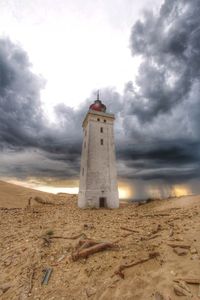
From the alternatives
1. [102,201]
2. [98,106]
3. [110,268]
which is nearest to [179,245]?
[110,268]

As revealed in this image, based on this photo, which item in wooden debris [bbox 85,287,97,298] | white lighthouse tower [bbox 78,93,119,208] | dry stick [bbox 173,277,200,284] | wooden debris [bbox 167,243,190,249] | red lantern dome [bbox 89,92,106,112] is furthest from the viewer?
red lantern dome [bbox 89,92,106,112]

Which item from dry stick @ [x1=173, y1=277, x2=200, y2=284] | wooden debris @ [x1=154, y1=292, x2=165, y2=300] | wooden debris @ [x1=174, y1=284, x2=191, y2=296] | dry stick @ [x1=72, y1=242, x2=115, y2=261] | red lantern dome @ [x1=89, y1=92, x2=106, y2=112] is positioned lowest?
wooden debris @ [x1=154, y1=292, x2=165, y2=300]

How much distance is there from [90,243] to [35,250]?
2500mm

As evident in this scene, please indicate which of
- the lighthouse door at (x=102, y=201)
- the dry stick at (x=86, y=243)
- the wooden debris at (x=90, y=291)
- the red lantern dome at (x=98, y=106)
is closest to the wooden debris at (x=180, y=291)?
the wooden debris at (x=90, y=291)

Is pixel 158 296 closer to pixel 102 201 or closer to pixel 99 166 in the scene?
pixel 102 201

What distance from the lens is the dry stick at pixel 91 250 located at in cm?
612

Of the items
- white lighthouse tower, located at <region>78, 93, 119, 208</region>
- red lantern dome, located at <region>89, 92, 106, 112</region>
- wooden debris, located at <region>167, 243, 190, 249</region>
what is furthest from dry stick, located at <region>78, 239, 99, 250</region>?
red lantern dome, located at <region>89, 92, 106, 112</region>

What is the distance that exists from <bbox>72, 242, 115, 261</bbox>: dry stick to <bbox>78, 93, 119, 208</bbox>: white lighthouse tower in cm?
1382

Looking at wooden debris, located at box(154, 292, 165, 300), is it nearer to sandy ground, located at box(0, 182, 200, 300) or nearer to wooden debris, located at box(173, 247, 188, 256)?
sandy ground, located at box(0, 182, 200, 300)

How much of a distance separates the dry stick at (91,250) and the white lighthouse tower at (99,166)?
13.8m

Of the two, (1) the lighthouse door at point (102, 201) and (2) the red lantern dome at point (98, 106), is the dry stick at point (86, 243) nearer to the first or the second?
(1) the lighthouse door at point (102, 201)

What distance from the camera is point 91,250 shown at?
6.24m

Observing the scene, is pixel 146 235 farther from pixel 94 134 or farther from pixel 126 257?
pixel 94 134

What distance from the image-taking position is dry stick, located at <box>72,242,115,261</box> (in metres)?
6.12
